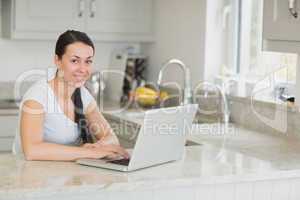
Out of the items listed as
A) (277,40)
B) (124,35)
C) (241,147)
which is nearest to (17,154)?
(241,147)

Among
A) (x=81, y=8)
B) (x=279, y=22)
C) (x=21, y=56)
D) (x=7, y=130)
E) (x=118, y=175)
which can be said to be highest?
(x=81, y=8)

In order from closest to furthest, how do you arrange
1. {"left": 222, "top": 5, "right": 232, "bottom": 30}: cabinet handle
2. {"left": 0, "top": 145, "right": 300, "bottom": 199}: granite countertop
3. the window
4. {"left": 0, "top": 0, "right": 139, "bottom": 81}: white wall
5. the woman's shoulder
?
{"left": 0, "top": 145, "right": 300, "bottom": 199}: granite countertop, the woman's shoulder, the window, {"left": 222, "top": 5, "right": 232, "bottom": 30}: cabinet handle, {"left": 0, "top": 0, "right": 139, "bottom": 81}: white wall

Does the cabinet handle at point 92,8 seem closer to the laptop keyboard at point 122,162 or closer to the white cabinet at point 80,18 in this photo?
the white cabinet at point 80,18

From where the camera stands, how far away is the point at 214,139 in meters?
→ 3.16

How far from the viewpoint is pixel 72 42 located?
256 cm

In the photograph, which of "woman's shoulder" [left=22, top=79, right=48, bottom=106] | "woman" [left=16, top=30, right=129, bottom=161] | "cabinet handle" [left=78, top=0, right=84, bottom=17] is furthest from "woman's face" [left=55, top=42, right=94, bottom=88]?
"cabinet handle" [left=78, top=0, right=84, bottom=17]

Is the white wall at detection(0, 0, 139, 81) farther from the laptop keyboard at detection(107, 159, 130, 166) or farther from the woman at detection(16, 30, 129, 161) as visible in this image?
the laptop keyboard at detection(107, 159, 130, 166)

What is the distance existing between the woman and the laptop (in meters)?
0.12

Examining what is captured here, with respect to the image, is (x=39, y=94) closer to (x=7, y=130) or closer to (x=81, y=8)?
(x=7, y=130)

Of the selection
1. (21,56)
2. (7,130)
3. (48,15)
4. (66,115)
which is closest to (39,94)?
(66,115)

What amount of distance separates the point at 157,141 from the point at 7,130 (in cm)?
191

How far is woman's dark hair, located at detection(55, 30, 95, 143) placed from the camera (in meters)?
2.57

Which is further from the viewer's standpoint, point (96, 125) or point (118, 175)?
point (96, 125)

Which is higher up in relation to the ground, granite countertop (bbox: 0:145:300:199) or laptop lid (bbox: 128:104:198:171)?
laptop lid (bbox: 128:104:198:171)
